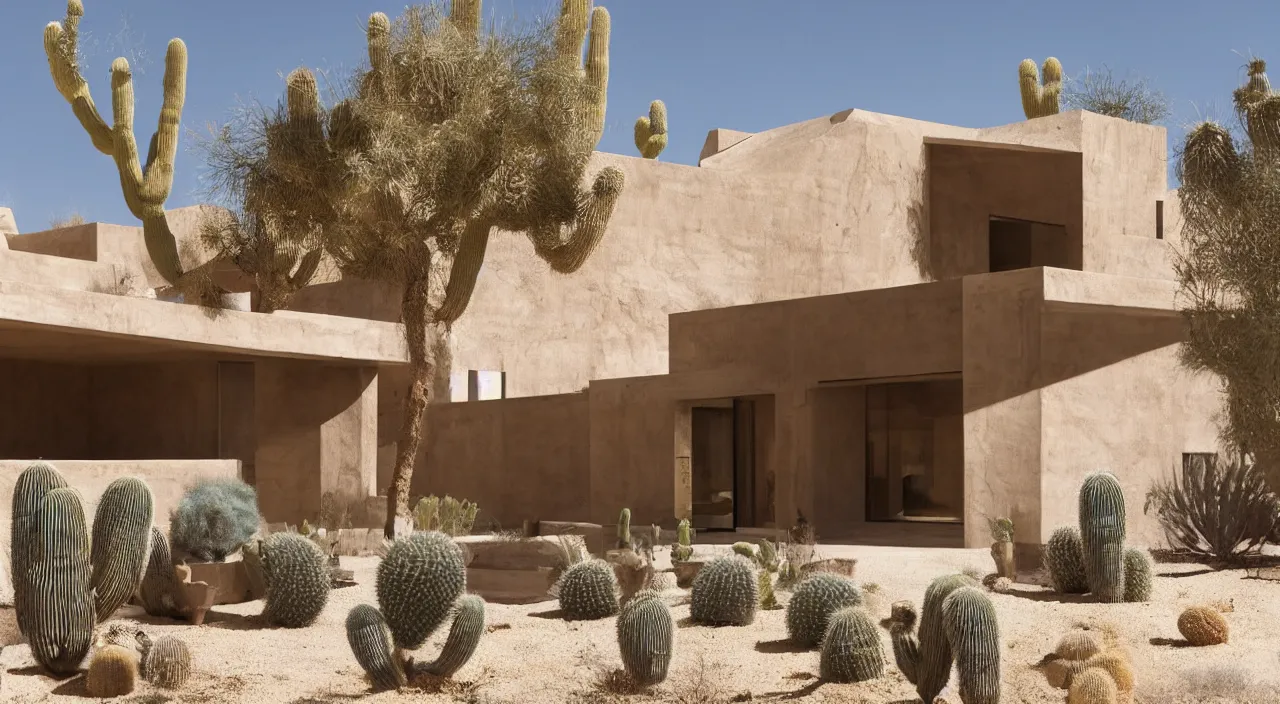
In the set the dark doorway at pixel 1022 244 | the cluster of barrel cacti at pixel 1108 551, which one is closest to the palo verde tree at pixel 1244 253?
the cluster of barrel cacti at pixel 1108 551

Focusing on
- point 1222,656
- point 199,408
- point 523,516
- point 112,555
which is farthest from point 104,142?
point 1222,656

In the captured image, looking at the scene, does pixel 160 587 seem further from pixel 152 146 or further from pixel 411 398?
pixel 152 146

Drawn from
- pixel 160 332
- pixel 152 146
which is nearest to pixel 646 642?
pixel 160 332

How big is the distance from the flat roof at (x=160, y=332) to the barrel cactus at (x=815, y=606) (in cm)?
860

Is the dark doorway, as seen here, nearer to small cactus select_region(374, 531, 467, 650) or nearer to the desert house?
the desert house

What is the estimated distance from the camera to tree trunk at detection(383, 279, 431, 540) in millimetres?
16641

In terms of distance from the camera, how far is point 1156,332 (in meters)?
17.6

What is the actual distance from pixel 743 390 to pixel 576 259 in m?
4.29

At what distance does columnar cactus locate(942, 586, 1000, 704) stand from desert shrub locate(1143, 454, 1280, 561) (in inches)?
315

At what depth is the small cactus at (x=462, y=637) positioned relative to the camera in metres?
8.74

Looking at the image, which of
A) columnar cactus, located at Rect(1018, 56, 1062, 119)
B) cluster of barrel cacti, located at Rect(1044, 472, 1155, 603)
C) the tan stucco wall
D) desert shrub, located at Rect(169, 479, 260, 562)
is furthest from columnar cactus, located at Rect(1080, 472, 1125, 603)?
columnar cactus, located at Rect(1018, 56, 1062, 119)

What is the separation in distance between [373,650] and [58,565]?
2.08m

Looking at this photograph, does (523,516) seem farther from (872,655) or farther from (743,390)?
(872,655)

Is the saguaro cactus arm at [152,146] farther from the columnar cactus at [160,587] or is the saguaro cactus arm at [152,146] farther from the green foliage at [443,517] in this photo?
the columnar cactus at [160,587]
